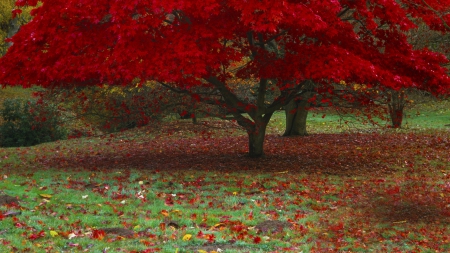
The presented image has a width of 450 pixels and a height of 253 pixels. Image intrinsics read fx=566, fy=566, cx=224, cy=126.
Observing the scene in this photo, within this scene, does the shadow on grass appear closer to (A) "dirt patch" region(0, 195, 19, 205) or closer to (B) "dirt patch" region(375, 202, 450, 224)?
(B) "dirt patch" region(375, 202, 450, 224)

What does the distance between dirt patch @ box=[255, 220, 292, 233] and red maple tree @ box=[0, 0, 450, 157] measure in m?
4.05

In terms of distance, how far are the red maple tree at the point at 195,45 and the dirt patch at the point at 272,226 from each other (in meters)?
4.05

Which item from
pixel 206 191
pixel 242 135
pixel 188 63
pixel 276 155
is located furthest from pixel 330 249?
pixel 242 135

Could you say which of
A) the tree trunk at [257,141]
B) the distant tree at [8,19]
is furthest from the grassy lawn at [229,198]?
the distant tree at [8,19]

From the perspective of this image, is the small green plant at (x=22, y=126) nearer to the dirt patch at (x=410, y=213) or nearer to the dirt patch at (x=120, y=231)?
the dirt patch at (x=120, y=231)

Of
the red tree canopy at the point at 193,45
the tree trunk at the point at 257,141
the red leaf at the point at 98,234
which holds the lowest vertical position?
the red leaf at the point at 98,234

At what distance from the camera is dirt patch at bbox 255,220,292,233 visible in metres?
8.06

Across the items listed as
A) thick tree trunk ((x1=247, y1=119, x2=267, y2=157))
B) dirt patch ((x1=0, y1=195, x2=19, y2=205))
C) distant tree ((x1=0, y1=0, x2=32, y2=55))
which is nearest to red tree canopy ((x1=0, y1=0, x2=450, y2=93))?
thick tree trunk ((x1=247, y1=119, x2=267, y2=157))

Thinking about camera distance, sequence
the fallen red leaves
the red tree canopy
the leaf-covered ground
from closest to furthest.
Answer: the leaf-covered ground < the red tree canopy < the fallen red leaves

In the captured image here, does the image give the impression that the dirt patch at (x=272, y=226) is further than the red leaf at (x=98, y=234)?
Yes

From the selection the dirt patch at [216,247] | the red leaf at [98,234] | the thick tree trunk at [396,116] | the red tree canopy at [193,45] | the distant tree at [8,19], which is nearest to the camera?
the dirt patch at [216,247]

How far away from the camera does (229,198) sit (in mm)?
10336

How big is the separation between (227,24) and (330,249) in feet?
20.5

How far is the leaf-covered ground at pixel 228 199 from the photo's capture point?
7.40 meters
